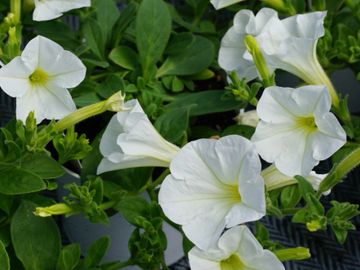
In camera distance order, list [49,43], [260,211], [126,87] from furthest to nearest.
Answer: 1. [126,87]
2. [49,43]
3. [260,211]

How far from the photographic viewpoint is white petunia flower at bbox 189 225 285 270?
0.62 meters

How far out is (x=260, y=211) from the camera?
596 mm

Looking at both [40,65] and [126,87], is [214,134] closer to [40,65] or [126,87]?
[126,87]

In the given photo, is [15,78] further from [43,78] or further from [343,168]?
[343,168]

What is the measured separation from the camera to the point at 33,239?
76 centimetres

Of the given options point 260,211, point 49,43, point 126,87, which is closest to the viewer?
point 260,211

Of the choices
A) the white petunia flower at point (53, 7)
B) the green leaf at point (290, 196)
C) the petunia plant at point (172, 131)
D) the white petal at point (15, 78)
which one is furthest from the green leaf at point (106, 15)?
the green leaf at point (290, 196)

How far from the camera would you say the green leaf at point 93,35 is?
0.90 meters

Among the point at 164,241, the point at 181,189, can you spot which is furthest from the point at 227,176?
the point at 164,241

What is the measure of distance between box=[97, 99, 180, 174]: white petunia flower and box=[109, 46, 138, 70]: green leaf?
196mm

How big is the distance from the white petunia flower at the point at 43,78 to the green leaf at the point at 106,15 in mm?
194

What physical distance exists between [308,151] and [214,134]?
0.88 feet

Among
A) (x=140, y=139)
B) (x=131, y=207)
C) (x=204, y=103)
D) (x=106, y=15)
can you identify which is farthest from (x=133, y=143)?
(x=106, y=15)

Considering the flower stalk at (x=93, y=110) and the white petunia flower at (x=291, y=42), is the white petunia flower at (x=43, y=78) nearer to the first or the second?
the flower stalk at (x=93, y=110)
